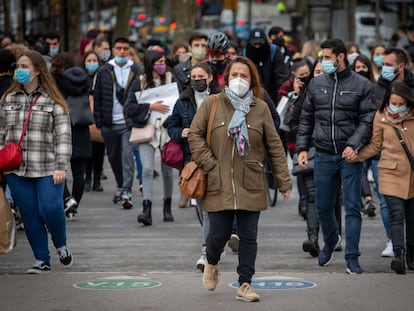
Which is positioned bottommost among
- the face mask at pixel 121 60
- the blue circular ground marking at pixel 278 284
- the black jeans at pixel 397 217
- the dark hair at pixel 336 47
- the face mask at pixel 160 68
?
the blue circular ground marking at pixel 278 284

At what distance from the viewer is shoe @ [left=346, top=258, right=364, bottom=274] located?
34.9ft

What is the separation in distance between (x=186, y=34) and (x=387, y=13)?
82.6 ft

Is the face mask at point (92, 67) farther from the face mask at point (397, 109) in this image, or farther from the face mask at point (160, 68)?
the face mask at point (397, 109)

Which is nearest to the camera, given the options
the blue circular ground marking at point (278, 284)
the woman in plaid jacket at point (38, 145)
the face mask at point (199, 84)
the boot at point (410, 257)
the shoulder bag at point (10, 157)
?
the blue circular ground marking at point (278, 284)

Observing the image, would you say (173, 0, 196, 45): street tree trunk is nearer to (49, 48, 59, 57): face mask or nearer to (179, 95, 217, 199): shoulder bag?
(49, 48, 59, 57): face mask

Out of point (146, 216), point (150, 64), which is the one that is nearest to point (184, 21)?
point (150, 64)

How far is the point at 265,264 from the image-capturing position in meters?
11.3

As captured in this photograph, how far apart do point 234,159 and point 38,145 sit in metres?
2.00

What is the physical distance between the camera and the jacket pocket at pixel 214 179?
364 inches

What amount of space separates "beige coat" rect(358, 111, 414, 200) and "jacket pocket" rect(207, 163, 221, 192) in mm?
1784

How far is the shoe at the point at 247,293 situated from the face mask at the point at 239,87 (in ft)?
4.55

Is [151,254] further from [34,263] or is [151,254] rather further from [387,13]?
[387,13]

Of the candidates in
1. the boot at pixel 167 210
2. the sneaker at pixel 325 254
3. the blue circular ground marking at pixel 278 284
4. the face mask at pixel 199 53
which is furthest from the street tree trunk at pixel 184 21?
the blue circular ground marking at pixel 278 284

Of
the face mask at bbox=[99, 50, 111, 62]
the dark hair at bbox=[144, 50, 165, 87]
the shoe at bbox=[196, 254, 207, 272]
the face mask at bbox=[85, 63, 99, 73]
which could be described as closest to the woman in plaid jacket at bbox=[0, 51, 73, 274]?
the shoe at bbox=[196, 254, 207, 272]
